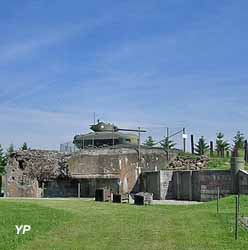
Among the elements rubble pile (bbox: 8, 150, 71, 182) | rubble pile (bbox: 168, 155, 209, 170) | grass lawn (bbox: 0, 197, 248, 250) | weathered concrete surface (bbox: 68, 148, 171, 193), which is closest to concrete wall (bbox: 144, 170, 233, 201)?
weathered concrete surface (bbox: 68, 148, 171, 193)

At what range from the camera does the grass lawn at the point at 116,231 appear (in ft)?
41.4

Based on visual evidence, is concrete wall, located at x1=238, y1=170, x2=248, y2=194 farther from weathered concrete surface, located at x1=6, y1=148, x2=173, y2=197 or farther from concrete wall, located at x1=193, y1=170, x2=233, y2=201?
weathered concrete surface, located at x1=6, y1=148, x2=173, y2=197

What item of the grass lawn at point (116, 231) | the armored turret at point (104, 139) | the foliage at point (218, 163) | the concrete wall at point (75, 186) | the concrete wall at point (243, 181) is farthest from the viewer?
the armored turret at point (104, 139)

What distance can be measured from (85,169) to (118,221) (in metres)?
24.8

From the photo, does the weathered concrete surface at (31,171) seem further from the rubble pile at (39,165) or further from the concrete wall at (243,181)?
the concrete wall at (243,181)

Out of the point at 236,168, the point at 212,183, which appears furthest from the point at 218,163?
the point at 236,168

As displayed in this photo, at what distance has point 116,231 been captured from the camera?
50.1ft

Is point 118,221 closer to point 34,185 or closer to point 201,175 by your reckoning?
point 201,175

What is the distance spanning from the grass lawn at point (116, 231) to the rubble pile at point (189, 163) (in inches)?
839

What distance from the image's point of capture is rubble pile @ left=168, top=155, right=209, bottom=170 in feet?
138

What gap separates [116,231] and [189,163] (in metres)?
28.1

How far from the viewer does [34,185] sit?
140 ft

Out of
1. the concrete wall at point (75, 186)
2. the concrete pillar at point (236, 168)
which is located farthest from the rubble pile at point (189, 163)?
the concrete pillar at point (236, 168)

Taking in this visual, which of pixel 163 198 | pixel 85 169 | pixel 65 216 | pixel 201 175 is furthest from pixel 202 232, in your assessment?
pixel 85 169
